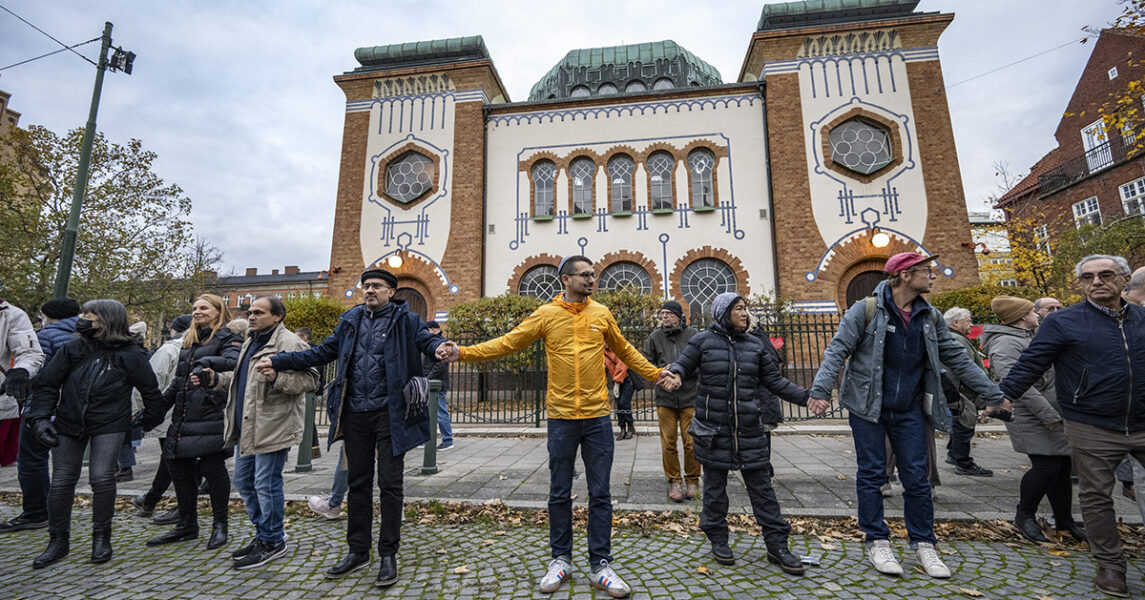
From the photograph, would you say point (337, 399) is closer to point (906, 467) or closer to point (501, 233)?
point (906, 467)

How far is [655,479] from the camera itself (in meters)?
5.33

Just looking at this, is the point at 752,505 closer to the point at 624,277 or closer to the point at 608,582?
the point at 608,582

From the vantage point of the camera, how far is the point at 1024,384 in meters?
3.17

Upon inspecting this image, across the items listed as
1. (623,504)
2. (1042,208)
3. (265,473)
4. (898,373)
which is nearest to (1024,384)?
(898,373)

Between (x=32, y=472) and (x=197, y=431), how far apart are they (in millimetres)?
2182

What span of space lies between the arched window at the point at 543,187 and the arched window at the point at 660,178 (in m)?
3.21

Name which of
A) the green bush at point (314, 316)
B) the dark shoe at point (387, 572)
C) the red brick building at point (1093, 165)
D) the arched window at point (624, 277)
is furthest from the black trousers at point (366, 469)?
the red brick building at point (1093, 165)

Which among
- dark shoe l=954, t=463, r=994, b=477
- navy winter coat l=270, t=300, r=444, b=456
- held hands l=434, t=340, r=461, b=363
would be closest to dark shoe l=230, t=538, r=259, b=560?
navy winter coat l=270, t=300, r=444, b=456

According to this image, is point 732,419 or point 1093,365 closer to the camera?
point 1093,365

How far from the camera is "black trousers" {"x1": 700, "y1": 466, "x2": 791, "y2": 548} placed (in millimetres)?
3203

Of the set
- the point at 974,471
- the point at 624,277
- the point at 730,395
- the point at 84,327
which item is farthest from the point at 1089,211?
the point at 84,327

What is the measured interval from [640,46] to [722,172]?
25.0ft

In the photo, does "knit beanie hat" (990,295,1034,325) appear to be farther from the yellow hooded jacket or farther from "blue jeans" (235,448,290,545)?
"blue jeans" (235,448,290,545)

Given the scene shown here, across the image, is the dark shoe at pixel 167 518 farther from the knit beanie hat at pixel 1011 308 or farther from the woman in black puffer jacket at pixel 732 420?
the knit beanie hat at pixel 1011 308
